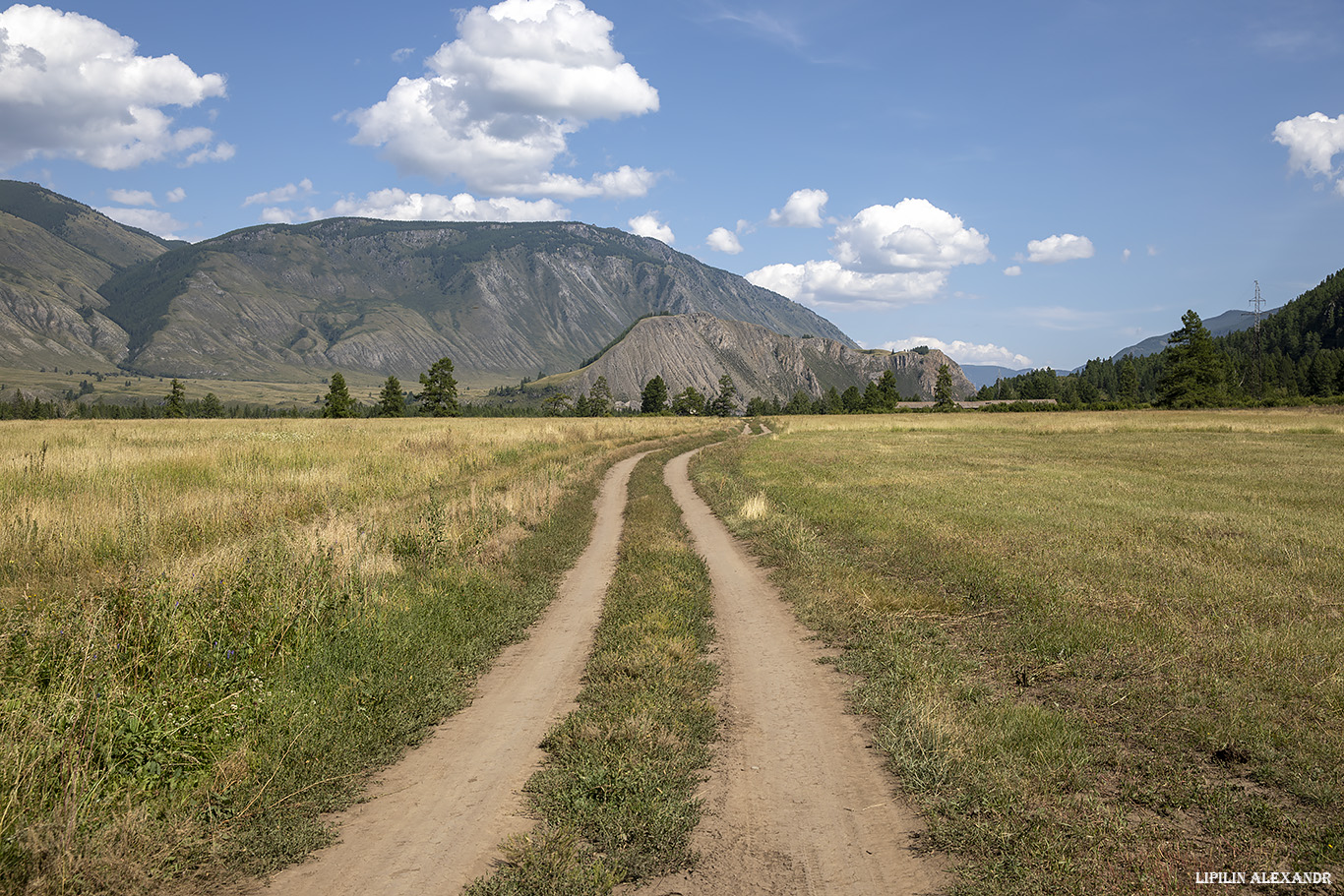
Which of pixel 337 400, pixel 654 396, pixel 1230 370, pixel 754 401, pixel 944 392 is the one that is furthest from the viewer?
pixel 754 401

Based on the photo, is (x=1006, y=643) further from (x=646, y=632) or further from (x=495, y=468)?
(x=495, y=468)

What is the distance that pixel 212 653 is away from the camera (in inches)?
275

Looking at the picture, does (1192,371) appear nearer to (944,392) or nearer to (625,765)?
(944,392)

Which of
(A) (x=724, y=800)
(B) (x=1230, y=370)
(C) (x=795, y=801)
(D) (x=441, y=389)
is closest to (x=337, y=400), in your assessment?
(D) (x=441, y=389)

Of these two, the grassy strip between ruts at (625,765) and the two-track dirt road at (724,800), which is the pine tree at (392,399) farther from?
the two-track dirt road at (724,800)

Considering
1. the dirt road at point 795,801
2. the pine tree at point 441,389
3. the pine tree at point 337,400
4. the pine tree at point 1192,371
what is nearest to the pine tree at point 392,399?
the pine tree at point 441,389

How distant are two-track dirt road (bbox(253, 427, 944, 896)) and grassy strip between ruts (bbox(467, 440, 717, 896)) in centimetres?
19

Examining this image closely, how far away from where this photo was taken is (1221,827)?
4.92 m

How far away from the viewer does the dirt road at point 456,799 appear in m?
4.54

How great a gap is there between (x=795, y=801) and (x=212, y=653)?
6.21 m

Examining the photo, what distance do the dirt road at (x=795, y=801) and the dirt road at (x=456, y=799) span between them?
1449 mm

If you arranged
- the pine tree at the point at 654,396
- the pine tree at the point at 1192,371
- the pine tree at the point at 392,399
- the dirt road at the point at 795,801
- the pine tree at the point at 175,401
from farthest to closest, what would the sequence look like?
the pine tree at the point at 654,396 → the pine tree at the point at 392,399 → the pine tree at the point at 175,401 → the pine tree at the point at 1192,371 → the dirt road at the point at 795,801

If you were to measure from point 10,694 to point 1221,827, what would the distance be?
32.3ft

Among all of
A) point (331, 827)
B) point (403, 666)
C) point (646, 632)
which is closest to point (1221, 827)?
point (646, 632)
